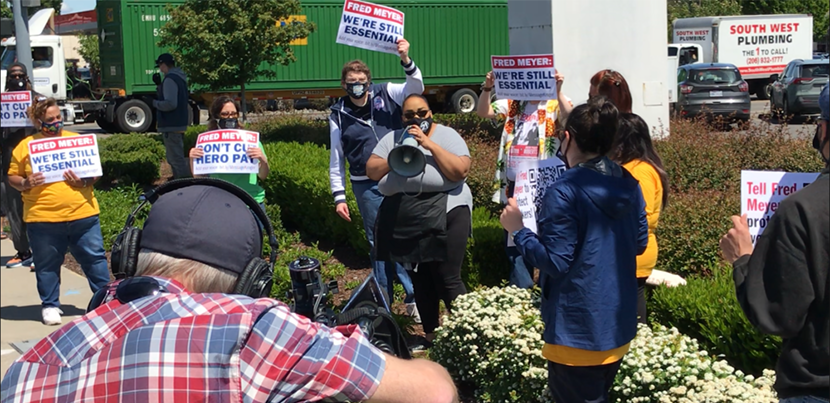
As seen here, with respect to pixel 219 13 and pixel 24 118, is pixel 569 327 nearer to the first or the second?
pixel 24 118

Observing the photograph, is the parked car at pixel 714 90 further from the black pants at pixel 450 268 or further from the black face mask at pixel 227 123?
the black pants at pixel 450 268

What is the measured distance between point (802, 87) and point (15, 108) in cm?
1939

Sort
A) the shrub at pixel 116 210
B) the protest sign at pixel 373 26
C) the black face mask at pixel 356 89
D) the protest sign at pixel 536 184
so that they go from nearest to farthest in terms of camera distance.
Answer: the protest sign at pixel 536 184
the black face mask at pixel 356 89
the protest sign at pixel 373 26
the shrub at pixel 116 210

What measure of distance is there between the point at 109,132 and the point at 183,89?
13.6 meters

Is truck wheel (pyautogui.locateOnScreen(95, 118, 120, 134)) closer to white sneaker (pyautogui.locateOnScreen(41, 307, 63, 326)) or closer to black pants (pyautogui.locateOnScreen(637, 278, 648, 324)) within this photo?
white sneaker (pyautogui.locateOnScreen(41, 307, 63, 326))

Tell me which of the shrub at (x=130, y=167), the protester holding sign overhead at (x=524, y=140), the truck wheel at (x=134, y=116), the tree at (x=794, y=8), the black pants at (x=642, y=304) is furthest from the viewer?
the tree at (x=794, y=8)

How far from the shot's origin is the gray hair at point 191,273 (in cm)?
191

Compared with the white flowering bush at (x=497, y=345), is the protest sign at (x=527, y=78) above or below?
above

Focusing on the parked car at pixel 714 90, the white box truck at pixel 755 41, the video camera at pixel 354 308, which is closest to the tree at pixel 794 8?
the white box truck at pixel 755 41

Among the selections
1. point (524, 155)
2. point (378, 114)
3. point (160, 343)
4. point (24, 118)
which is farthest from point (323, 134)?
point (160, 343)

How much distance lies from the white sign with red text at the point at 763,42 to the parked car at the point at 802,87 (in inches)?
344

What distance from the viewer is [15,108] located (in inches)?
326

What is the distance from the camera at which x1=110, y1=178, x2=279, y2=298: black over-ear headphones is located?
77.0 inches

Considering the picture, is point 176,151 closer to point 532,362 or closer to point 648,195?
point 532,362
